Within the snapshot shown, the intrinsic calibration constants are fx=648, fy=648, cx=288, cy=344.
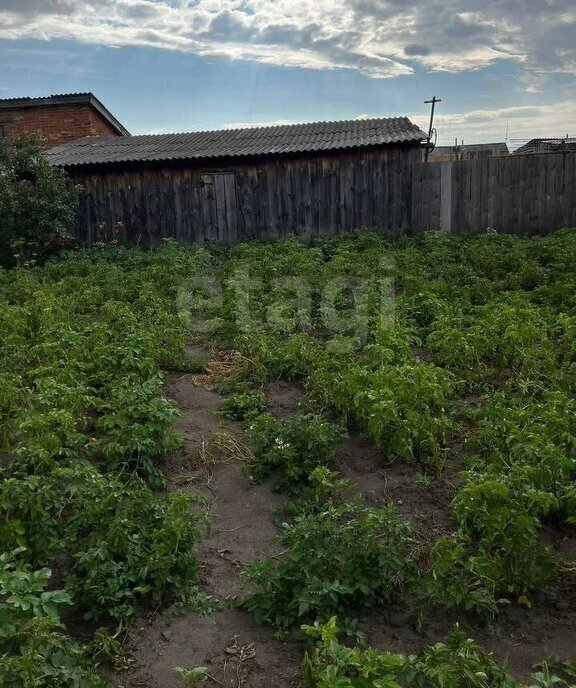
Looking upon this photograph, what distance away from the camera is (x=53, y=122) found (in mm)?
20094

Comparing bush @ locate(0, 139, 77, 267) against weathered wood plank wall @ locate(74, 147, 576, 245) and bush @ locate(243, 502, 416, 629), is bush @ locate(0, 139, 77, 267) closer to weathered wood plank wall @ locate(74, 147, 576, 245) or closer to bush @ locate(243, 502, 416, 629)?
weathered wood plank wall @ locate(74, 147, 576, 245)

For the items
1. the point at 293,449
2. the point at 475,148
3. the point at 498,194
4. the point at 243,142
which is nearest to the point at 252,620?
the point at 293,449

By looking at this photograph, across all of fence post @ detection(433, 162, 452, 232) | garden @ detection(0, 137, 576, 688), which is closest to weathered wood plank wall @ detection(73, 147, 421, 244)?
fence post @ detection(433, 162, 452, 232)

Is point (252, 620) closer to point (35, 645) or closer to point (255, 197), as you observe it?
point (35, 645)

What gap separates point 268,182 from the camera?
14.5 meters

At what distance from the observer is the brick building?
1984 centimetres

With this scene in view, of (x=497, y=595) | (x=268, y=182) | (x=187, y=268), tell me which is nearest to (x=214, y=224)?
(x=268, y=182)

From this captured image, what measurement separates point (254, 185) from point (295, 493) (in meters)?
11.0

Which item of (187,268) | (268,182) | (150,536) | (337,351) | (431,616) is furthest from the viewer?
(268,182)

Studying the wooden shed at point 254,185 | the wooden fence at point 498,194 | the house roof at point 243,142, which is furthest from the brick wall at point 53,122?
the wooden fence at point 498,194

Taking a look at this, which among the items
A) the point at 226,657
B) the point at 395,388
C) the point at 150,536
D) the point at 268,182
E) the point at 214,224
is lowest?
the point at 226,657

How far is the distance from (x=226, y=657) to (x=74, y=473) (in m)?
1.51

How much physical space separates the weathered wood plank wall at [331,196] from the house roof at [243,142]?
0.34m

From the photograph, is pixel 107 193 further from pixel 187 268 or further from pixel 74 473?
pixel 74 473
